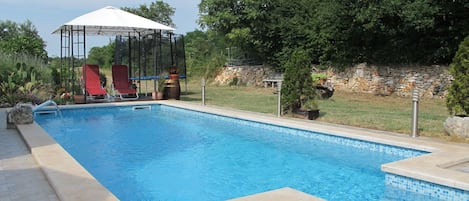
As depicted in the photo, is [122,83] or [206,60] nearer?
[122,83]

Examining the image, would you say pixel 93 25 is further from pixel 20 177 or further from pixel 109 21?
pixel 20 177

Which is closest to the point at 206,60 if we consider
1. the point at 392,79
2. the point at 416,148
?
the point at 392,79

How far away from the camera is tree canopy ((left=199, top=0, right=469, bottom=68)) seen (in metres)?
13.1

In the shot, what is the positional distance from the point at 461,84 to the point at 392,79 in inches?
368

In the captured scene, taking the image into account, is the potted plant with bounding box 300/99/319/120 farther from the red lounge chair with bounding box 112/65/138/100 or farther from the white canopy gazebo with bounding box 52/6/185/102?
the red lounge chair with bounding box 112/65/138/100

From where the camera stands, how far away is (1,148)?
5.58m

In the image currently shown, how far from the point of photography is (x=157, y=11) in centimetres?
3347

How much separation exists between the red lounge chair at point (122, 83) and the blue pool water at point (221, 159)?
153 inches

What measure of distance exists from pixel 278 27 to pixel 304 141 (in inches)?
493

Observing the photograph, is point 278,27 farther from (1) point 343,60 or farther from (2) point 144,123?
(2) point 144,123

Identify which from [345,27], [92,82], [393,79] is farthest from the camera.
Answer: [345,27]

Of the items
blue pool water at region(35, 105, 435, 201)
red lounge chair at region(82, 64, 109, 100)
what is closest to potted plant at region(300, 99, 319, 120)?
Answer: blue pool water at region(35, 105, 435, 201)

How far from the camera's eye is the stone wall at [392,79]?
1378 centimetres

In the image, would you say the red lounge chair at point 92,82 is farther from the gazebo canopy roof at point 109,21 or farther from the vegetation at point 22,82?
the gazebo canopy roof at point 109,21
